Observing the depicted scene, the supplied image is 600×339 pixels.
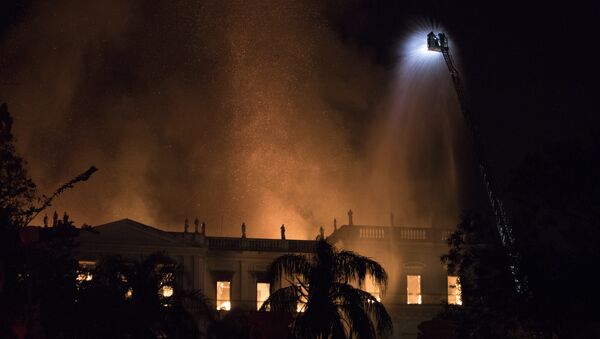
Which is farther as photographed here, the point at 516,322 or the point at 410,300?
the point at 410,300

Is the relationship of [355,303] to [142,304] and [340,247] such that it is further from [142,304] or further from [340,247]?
[340,247]

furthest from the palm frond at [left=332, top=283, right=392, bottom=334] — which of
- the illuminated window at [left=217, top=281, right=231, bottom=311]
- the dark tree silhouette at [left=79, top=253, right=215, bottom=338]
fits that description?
the illuminated window at [left=217, top=281, right=231, bottom=311]

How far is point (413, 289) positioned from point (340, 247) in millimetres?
4809

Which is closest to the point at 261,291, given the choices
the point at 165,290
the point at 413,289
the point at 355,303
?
the point at 413,289

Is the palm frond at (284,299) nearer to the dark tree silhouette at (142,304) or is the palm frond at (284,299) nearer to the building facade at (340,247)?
the dark tree silhouette at (142,304)

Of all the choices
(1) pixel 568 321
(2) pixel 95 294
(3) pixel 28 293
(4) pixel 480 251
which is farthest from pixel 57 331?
(1) pixel 568 321

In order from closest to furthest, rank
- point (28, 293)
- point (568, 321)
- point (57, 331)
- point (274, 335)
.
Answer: point (28, 293)
point (568, 321)
point (57, 331)
point (274, 335)

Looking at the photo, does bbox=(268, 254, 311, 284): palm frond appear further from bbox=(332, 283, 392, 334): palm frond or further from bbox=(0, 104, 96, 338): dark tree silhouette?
bbox=(0, 104, 96, 338): dark tree silhouette

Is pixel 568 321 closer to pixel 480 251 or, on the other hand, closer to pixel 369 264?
pixel 480 251

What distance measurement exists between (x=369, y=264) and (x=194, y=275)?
83.1 feet

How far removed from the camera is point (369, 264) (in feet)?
97.0

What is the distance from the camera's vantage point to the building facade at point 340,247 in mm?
53625

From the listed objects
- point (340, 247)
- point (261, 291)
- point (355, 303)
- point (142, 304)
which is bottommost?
point (355, 303)

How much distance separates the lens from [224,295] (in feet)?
183
